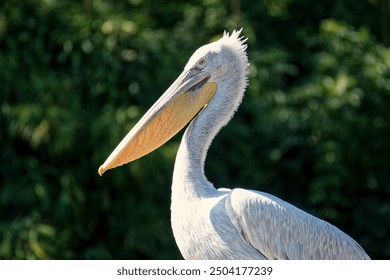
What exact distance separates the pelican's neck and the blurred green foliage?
3445mm

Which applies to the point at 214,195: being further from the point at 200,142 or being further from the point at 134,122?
the point at 134,122

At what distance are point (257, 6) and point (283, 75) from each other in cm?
67

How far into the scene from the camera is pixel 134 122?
9125mm

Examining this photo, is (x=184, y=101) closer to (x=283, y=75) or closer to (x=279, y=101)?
(x=279, y=101)

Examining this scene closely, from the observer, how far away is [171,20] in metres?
10.7

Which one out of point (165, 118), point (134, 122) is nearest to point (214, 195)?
point (165, 118)

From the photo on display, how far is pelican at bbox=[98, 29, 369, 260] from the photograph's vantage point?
5430mm

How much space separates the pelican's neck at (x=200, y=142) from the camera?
546 cm

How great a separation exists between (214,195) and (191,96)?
0.47 m

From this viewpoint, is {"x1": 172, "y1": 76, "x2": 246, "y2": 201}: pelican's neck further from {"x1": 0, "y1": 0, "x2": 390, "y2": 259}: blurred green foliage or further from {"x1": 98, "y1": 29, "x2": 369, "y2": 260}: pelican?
{"x1": 0, "y1": 0, "x2": 390, "y2": 259}: blurred green foliage

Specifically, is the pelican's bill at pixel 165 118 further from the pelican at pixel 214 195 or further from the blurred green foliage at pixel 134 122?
the blurred green foliage at pixel 134 122

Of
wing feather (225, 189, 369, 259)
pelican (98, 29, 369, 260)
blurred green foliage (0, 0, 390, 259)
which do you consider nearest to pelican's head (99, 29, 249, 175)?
pelican (98, 29, 369, 260)

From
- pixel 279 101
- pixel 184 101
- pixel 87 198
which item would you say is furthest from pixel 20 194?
pixel 184 101

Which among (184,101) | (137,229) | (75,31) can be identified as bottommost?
(137,229)
